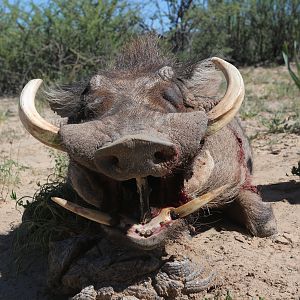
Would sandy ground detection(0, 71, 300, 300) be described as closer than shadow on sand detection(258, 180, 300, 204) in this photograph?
Yes

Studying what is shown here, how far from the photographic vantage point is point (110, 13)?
10.7 m

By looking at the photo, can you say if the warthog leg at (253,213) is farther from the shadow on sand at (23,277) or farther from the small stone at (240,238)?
the shadow on sand at (23,277)

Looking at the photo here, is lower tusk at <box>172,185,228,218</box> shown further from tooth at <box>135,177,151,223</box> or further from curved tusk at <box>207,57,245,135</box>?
curved tusk at <box>207,57,245,135</box>

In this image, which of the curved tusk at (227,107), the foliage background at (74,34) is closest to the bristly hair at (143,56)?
the curved tusk at (227,107)

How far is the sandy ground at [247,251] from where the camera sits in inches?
115

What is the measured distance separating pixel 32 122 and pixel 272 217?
1.61 meters

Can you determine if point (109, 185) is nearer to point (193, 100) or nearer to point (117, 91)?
point (117, 91)

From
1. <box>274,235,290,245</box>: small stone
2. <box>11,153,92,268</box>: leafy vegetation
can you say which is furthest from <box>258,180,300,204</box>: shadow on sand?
<box>11,153,92,268</box>: leafy vegetation

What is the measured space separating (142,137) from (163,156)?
0.54ft

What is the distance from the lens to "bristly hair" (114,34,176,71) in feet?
10.8

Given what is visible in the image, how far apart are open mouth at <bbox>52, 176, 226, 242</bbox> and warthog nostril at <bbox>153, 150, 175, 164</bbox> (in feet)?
0.54

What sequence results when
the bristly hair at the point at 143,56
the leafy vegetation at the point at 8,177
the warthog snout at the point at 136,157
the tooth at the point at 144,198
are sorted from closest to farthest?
the warthog snout at the point at 136,157, the tooth at the point at 144,198, the bristly hair at the point at 143,56, the leafy vegetation at the point at 8,177

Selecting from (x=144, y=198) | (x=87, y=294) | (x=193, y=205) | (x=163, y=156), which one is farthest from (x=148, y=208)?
(x=87, y=294)

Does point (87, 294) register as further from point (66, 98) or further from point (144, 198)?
point (66, 98)
